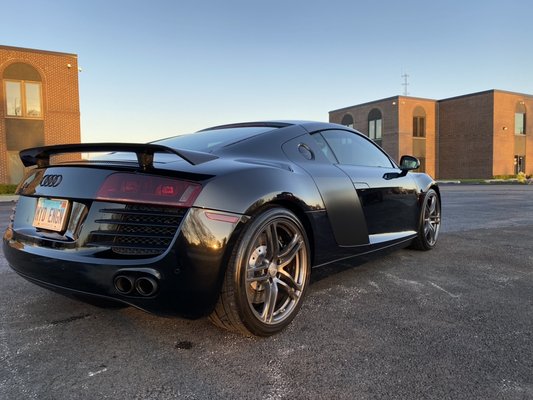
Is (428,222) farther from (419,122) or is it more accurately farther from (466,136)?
(466,136)

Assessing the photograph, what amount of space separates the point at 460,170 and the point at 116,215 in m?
39.5

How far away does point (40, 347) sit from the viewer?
2275mm

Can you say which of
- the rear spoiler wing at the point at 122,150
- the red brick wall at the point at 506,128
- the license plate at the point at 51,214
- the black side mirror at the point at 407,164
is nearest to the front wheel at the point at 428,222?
the black side mirror at the point at 407,164

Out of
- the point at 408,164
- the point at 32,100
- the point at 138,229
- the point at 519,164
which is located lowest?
the point at 138,229

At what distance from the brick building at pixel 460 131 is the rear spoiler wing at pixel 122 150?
3473cm

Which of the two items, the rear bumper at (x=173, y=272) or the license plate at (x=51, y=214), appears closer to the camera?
the rear bumper at (x=173, y=272)

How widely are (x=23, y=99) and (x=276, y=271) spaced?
68.1 ft

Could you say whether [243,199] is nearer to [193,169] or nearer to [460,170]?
[193,169]

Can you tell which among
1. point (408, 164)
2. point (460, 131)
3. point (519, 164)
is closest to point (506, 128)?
point (460, 131)

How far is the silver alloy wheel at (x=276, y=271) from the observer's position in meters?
2.41

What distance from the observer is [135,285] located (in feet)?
6.77

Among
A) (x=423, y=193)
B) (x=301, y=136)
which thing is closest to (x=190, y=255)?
(x=301, y=136)

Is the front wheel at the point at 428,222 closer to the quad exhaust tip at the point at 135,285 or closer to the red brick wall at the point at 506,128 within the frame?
the quad exhaust tip at the point at 135,285

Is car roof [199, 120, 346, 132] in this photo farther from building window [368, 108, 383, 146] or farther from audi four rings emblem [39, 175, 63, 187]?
building window [368, 108, 383, 146]
